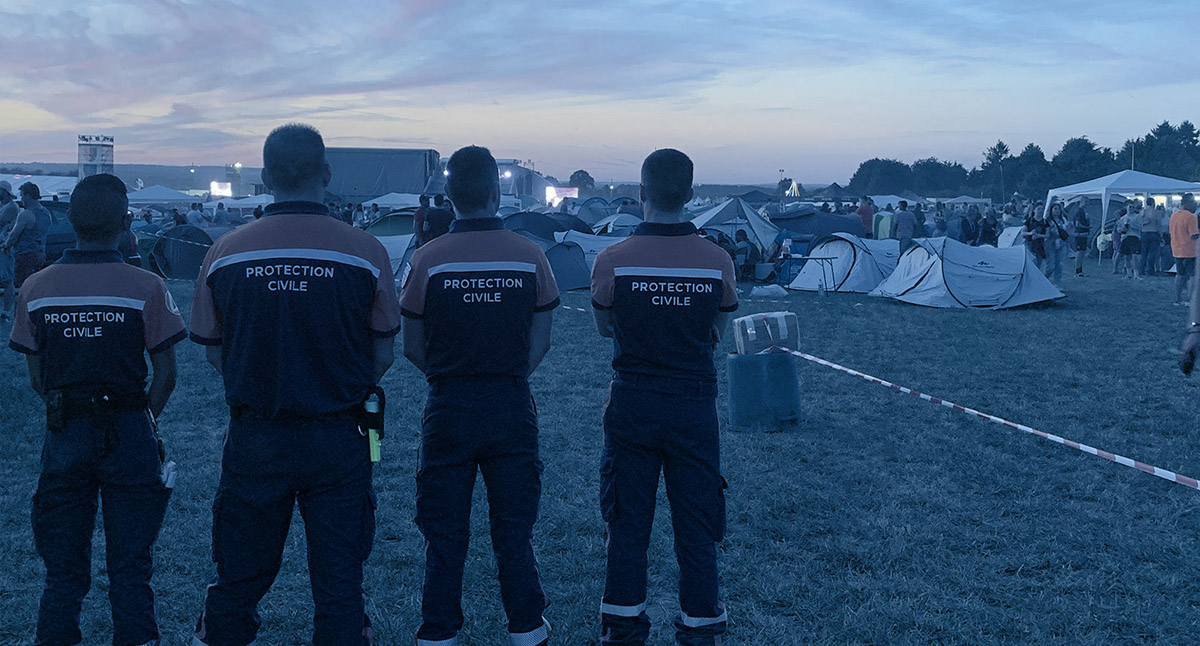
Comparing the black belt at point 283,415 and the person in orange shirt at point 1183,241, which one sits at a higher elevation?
the person in orange shirt at point 1183,241

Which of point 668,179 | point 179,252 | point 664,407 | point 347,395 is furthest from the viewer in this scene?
point 179,252

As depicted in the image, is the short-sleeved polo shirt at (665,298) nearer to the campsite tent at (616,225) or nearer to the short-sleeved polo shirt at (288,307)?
the short-sleeved polo shirt at (288,307)

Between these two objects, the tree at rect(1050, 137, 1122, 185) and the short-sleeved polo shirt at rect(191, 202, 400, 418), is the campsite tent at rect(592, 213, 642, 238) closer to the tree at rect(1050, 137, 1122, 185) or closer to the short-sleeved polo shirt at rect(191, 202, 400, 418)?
the short-sleeved polo shirt at rect(191, 202, 400, 418)

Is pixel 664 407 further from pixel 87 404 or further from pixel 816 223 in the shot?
pixel 816 223

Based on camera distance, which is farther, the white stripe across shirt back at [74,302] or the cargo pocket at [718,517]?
the cargo pocket at [718,517]

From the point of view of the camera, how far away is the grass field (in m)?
4.33

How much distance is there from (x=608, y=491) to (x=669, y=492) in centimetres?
26

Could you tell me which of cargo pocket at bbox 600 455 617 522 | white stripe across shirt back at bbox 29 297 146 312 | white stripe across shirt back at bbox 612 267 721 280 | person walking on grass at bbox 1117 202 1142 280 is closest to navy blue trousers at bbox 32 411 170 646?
white stripe across shirt back at bbox 29 297 146 312

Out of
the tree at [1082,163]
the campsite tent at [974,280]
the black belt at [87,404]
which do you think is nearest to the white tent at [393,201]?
the campsite tent at [974,280]

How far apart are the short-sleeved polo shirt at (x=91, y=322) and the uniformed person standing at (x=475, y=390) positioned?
977 mm

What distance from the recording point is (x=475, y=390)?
134 inches

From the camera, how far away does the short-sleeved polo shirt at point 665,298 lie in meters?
3.62

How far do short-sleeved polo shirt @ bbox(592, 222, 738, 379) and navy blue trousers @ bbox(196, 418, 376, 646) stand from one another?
3.82 feet

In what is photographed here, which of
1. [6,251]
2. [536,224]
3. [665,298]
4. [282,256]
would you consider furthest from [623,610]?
[536,224]
